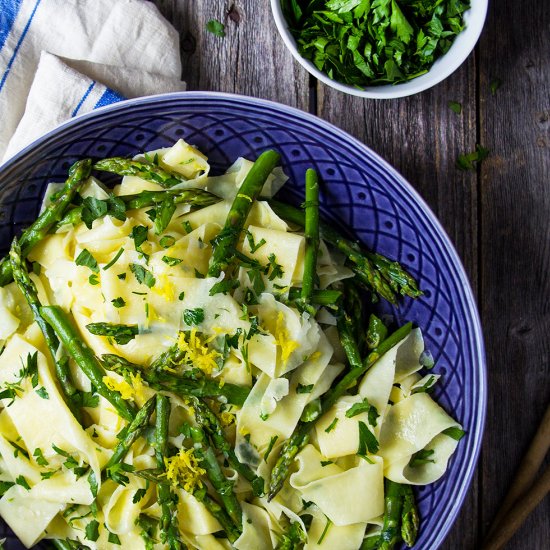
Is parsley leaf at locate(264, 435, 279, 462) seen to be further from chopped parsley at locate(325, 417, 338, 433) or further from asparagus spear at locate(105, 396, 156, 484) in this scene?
asparagus spear at locate(105, 396, 156, 484)

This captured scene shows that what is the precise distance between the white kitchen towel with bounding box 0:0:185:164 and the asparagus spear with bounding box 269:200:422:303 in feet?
3.21

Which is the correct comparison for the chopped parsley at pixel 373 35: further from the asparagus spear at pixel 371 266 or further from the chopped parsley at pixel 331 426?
the chopped parsley at pixel 331 426

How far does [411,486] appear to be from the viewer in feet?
10.6

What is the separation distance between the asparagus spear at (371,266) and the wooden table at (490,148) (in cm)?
68

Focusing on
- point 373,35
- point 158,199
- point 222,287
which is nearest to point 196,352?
point 222,287

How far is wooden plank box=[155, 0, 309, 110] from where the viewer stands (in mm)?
3691

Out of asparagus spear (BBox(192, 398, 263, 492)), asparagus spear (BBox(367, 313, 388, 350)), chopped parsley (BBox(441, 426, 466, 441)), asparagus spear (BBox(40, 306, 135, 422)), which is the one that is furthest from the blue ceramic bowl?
asparagus spear (BBox(192, 398, 263, 492))

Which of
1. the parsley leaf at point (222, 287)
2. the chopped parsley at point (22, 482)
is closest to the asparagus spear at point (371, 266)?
the parsley leaf at point (222, 287)

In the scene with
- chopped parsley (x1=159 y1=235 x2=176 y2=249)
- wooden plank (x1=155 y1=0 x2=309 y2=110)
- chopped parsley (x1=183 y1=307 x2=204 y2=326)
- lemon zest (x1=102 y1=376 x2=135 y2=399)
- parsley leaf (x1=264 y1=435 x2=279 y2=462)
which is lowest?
parsley leaf (x1=264 y1=435 x2=279 y2=462)

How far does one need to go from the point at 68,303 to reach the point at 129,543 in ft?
3.67

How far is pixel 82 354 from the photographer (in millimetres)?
3004

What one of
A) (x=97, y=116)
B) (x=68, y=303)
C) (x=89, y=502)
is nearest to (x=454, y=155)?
(x=97, y=116)

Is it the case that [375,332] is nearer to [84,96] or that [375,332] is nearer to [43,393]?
[43,393]

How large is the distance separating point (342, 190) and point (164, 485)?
60.9 inches
